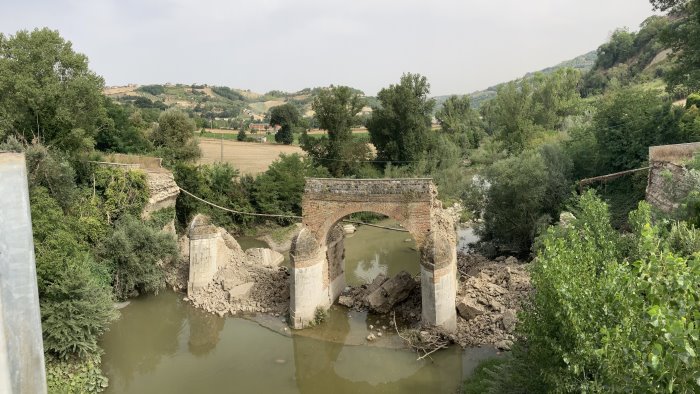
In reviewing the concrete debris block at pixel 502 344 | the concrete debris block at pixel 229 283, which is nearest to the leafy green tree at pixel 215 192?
the concrete debris block at pixel 229 283

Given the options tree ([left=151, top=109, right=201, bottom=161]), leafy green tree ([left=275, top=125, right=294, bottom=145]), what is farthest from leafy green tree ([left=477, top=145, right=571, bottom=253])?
leafy green tree ([left=275, top=125, right=294, bottom=145])

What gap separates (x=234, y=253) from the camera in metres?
17.1

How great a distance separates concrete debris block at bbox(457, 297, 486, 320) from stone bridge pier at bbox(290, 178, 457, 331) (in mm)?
472

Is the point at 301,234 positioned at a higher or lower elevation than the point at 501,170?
lower

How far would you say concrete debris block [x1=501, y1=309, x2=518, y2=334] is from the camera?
1219 centimetres

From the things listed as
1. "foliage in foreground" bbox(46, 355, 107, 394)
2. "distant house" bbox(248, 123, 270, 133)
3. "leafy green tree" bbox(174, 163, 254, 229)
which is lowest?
"foliage in foreground" bbox(46, 355, 107, 394)

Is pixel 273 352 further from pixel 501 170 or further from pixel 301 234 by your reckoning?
pixel 501 170

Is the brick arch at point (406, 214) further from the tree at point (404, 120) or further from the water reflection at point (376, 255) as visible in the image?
the tree at point (404, 120)

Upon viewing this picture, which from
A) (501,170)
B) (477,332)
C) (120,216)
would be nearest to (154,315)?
(120,216)

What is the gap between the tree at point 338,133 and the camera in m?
32.8

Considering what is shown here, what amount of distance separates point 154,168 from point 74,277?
391 inches

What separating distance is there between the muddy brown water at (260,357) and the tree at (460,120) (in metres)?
37.1

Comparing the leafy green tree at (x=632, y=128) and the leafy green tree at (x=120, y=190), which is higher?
the leafy green tree at (x=632, y=128)

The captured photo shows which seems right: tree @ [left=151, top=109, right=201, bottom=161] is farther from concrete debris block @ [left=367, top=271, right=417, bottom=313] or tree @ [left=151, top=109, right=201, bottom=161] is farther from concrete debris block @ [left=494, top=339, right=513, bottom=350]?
concrete debris block @ [left=494, top=339, right=513, bottom=350]
